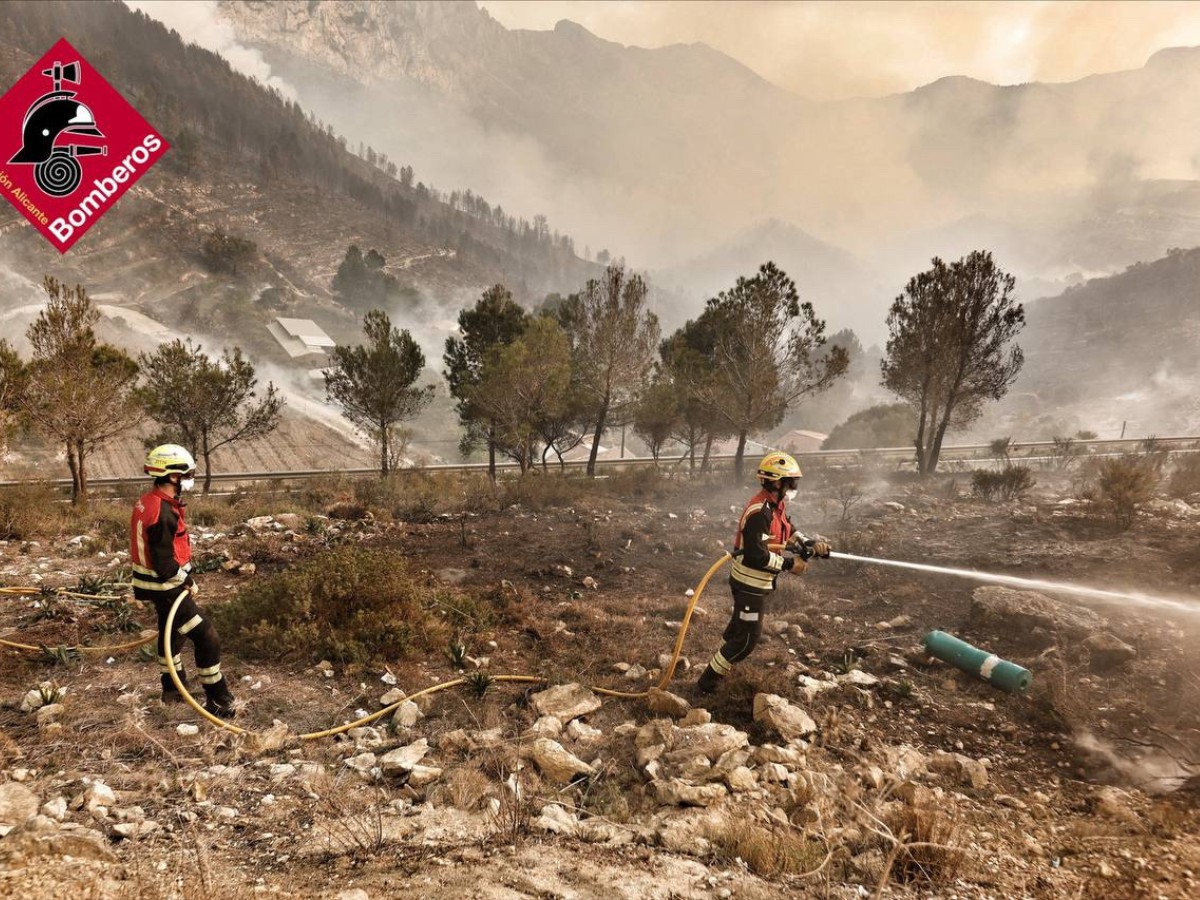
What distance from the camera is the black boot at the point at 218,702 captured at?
17.2 ft

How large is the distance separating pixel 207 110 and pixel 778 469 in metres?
155

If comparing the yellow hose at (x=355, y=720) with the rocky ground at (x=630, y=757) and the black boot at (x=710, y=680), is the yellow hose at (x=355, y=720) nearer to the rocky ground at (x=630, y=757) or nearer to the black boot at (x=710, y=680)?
the rocky ground at (x=630, y=757)

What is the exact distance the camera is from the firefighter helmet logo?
17594 millimetres

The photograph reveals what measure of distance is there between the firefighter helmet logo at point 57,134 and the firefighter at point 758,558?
21.8m

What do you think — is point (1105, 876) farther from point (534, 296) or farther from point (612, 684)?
point (534, 296)

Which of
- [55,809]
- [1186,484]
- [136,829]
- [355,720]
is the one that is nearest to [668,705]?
[355,720]

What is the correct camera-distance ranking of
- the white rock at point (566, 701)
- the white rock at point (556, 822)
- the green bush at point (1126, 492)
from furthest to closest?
the green bush at point (1126, 492) < the white rock at point (566, 701) < the white rock at point (556, 822)

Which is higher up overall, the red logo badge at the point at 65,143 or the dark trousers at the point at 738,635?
the red logo badge at the point at 65,143

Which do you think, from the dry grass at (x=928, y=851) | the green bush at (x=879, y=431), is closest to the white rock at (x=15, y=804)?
the dry grass at (x=928, y=851)

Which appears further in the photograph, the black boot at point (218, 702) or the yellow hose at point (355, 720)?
the black boot at point (218, 702)

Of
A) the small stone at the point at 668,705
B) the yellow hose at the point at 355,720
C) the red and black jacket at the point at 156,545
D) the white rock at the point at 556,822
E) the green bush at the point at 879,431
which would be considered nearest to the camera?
the white rock at the point at 556,822

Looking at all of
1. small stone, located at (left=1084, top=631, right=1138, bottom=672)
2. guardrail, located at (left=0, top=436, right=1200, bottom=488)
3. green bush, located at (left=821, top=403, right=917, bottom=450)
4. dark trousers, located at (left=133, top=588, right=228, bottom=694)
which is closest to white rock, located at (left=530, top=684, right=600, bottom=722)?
dark trousers, located at (left=133, top=588, right=228, bottom=694)

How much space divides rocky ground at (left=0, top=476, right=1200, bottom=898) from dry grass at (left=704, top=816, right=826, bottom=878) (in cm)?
Answer: 2

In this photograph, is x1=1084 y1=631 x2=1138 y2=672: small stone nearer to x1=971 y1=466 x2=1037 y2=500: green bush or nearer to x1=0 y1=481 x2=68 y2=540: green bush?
x1=971 y1=466 x2=1037 y2=500: green bush
